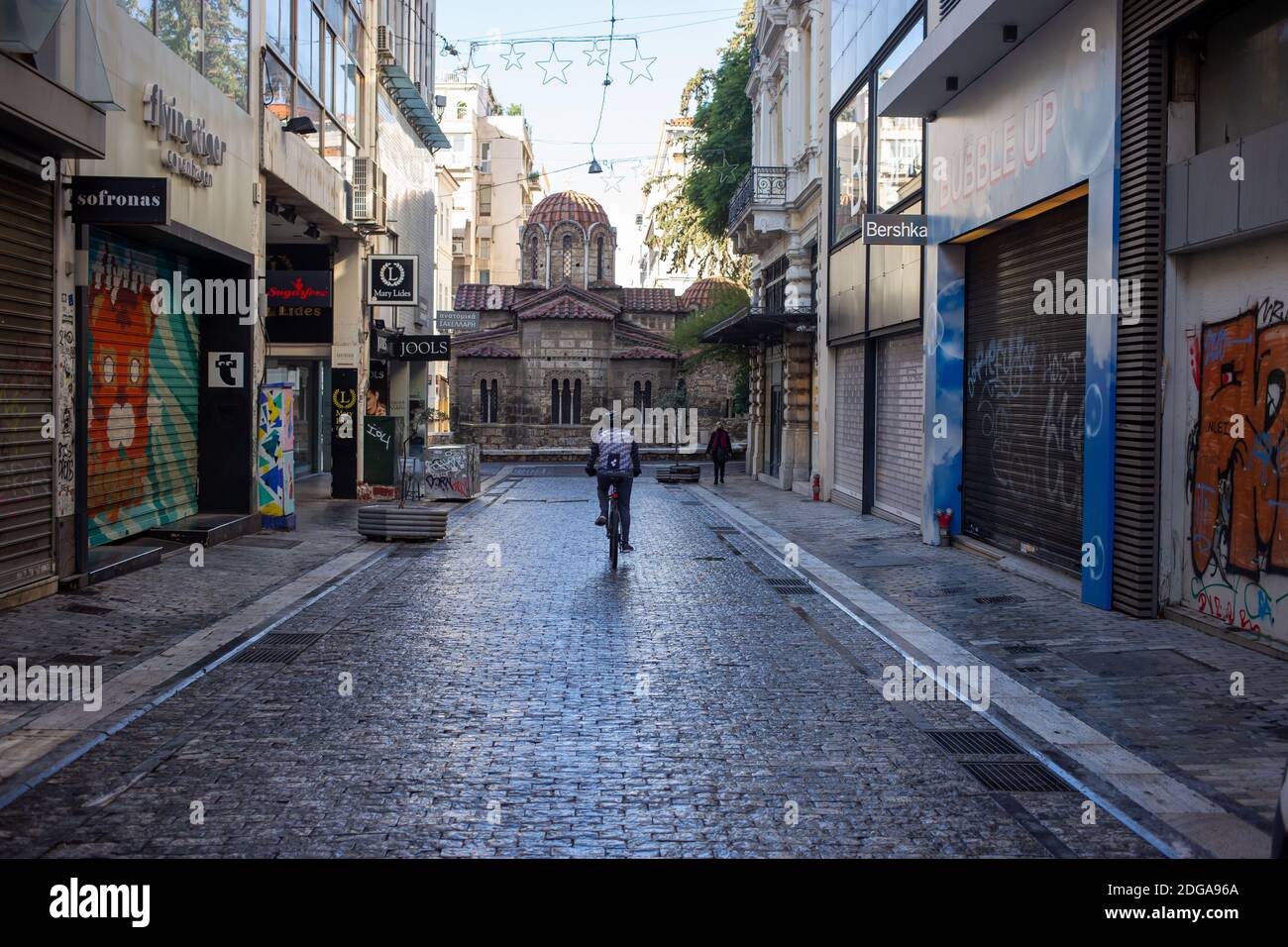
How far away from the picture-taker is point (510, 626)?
33.1ft

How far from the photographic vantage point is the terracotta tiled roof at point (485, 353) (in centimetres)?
6469

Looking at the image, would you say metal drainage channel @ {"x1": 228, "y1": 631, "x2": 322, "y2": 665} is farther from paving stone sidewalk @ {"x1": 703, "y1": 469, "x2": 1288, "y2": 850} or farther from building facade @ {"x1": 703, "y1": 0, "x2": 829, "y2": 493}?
building facade @ {"x1": 703, "y1": 0, "x2": 829, "y2": 493}

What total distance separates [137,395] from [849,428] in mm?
13589

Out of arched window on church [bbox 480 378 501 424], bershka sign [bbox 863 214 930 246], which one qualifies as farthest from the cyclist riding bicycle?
arched window on church [bbox 480 378 501 424]

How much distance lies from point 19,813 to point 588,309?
60.2 m

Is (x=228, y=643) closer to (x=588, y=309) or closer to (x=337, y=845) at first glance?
(x=337, y=845)

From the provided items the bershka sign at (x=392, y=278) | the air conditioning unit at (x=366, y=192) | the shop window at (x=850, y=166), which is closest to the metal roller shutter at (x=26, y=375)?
the air conditioning unit at (x=366, y=192)

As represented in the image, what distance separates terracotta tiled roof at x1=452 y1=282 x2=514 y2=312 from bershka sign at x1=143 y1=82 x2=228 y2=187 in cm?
5404

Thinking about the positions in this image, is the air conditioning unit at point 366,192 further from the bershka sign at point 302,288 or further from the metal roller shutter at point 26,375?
the metal roller shutter at point 26,375

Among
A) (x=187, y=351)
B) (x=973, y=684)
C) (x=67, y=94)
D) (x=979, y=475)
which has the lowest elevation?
(x=973, y=684)

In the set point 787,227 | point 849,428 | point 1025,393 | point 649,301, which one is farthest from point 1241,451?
point 649,301

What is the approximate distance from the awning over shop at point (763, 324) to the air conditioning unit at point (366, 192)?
8278 mm

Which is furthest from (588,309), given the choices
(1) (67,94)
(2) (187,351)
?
(1) (67,94)

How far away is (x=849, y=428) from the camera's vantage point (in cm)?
2420
